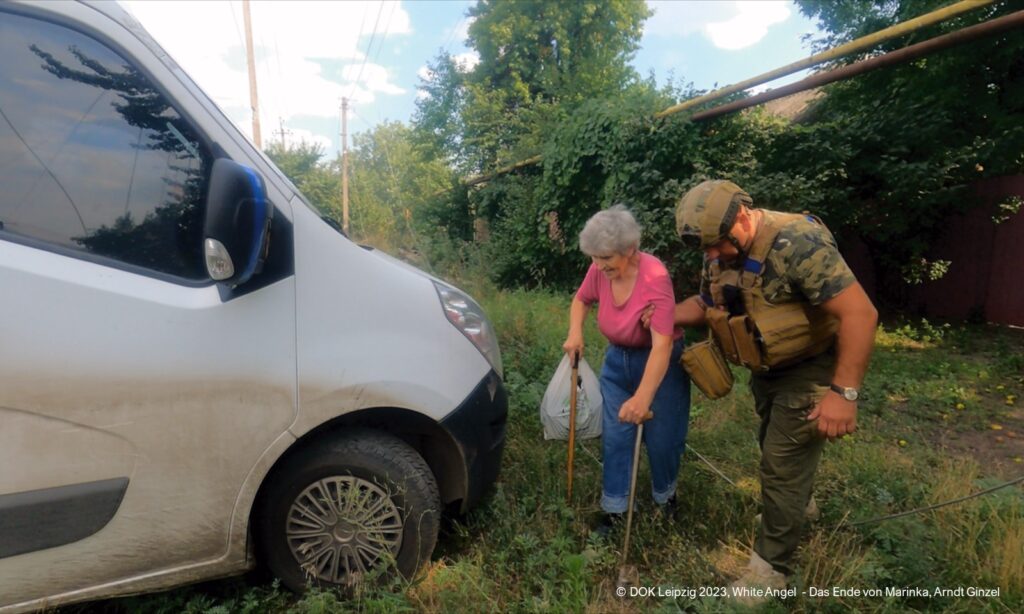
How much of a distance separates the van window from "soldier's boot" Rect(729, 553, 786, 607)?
230 centimetres

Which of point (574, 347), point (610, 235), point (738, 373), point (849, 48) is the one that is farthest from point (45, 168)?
point (849, 48)

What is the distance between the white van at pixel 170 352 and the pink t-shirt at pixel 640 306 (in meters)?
0.82

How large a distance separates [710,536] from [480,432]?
1275 mm

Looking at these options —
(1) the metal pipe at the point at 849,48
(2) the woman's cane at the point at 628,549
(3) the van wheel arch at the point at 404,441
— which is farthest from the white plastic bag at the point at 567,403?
(1) the metal pipe at the point at 849,48

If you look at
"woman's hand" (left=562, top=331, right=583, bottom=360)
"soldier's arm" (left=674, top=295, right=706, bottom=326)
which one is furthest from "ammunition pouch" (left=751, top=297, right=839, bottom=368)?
"woman's hand" (left=562, top=331, right=583, bottom=360)

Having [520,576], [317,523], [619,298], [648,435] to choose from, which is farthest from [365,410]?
[648,435]

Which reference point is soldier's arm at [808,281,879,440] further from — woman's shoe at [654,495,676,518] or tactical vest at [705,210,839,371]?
woman's shoe at [654,495,676,518]

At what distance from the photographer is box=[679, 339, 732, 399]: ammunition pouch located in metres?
2.51

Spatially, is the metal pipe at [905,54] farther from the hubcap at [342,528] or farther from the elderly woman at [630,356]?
the hubcap at [342,528]

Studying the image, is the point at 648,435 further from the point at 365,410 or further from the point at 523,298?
the point at 523,298

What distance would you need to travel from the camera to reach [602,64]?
53.0ft

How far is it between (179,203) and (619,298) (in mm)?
1772

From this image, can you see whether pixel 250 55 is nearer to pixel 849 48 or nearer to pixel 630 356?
pixel 849 48

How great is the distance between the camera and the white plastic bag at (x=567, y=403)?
9.21 feet
